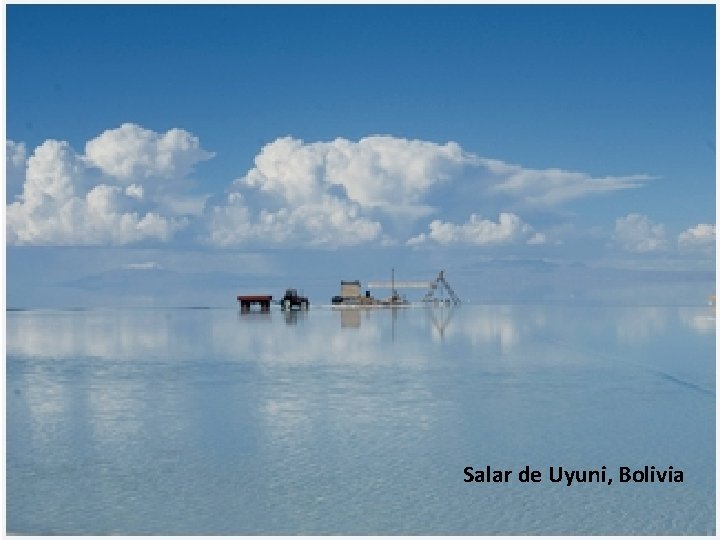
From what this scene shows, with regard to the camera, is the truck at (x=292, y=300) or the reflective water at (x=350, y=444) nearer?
the reflective water at (x=350, y=444)

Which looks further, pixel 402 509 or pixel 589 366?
pixel 589 366

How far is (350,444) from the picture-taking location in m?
13.7

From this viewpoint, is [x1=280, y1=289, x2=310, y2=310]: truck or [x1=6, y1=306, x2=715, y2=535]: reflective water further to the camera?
[x1=280, y1=289, x2=310, y2=310]: truck

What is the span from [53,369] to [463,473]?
1796 centimetres

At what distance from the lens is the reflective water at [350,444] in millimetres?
9953

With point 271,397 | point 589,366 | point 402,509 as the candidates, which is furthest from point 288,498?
point 589,366

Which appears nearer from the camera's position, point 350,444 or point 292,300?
point 350,444

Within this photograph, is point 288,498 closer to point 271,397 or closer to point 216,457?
point 216,457

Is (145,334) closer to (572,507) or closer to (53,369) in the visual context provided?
(53,369)

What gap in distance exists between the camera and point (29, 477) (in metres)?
11.7

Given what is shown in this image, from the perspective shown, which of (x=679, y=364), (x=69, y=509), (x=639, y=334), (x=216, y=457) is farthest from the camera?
(x=639, y=334)

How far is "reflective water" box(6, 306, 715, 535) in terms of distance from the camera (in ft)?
32.7

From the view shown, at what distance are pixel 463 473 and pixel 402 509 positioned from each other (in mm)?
2051

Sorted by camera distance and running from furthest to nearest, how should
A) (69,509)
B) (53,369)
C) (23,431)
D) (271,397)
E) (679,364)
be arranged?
(679,364) < (53,369) < (271,397) < (23,431) < (69,509)
